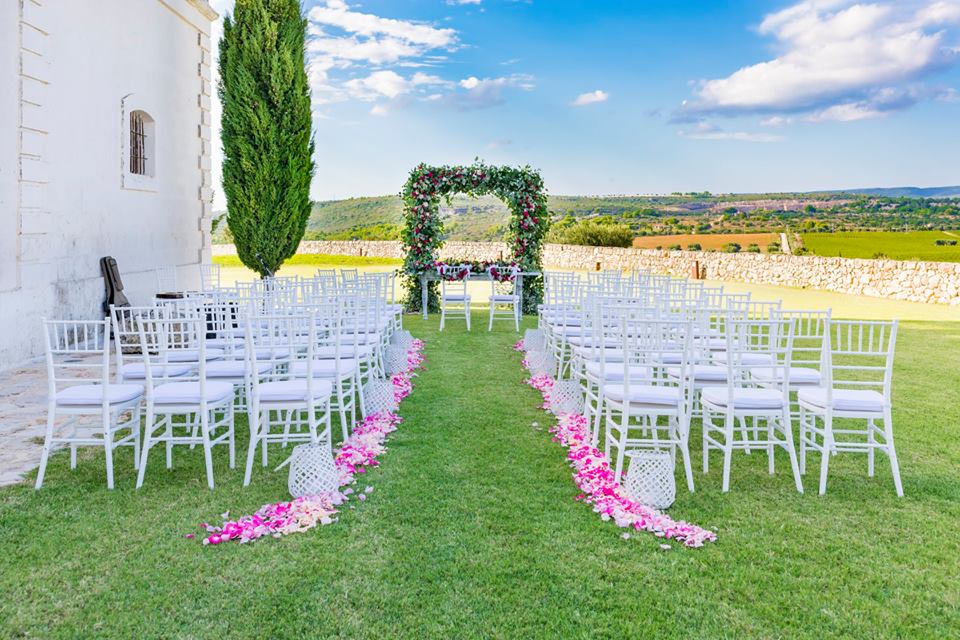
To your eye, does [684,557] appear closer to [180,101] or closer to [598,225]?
[180,101]

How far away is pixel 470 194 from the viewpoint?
12.2 meters

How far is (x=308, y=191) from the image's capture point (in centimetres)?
1281

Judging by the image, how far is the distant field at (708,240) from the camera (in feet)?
87.9

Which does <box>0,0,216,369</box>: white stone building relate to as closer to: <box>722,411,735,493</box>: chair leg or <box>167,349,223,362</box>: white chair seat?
<box>167,349,223,362</box>: white chair seat

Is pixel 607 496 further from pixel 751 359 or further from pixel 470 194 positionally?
pixel 470 194

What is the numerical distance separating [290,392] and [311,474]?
0.57 meters

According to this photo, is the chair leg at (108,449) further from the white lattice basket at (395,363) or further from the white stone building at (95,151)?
the white stone building at (95,151)

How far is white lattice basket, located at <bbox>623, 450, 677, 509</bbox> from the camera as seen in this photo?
3.32 m

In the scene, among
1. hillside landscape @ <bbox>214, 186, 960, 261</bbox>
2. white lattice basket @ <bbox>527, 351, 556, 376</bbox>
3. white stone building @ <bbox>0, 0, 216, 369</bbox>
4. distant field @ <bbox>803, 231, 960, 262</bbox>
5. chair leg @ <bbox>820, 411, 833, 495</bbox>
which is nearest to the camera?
chair leg @ <bbox>820, 411, 833, 495</bbox>

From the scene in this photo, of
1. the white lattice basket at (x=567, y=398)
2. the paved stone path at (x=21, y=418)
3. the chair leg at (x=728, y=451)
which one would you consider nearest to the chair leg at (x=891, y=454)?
the chair leg at (x=728, y=451)

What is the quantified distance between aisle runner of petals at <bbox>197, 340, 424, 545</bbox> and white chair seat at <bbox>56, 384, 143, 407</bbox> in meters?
0.98

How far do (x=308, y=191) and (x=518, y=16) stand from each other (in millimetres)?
13342

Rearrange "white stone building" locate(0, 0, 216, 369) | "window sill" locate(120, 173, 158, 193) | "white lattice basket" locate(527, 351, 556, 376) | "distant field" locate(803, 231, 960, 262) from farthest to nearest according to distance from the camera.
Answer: "distant field" locate(803, 231, 960, 262)
"window sill" locate(120, 173, 158, 193)
"white stone building" locate(0, 0, 216, 369)
"white lattice basket" locate(527, 351, 556, 376)

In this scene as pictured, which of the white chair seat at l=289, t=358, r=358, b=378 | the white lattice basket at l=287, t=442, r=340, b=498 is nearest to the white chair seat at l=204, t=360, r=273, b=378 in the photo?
the white chair seat at l=289, t=358, r=358, b=378
